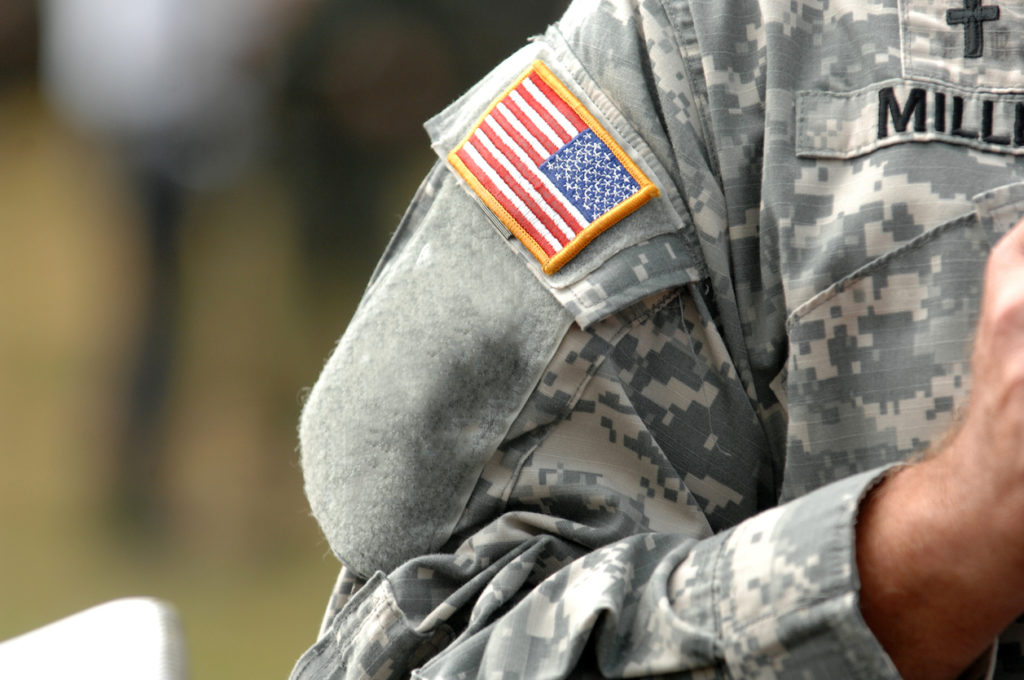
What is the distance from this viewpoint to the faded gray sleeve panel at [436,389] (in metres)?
0.62

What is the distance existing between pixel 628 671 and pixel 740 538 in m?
0.09

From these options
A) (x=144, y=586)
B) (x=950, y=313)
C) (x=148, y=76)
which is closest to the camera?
(x=950, y=313)

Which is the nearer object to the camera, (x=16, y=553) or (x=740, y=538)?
(x=740, y=538)

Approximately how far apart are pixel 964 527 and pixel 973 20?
1.04ft

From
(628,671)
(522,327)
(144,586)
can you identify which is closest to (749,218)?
→ (522,327)

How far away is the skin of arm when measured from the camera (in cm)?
45

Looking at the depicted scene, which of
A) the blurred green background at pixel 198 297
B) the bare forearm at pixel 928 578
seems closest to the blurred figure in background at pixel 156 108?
the blurred green background at pixel 198 297

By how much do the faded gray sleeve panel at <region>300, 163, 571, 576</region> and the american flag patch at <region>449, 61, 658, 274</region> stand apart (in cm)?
2

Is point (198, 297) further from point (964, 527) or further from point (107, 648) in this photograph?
point (964, 527)

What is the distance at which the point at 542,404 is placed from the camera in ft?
2.00

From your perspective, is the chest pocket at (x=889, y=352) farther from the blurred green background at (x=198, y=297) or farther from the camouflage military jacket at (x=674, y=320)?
the blurred green background at (x=198, y=297)

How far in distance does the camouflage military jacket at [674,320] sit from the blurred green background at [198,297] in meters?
1.61

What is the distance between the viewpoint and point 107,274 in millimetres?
2434

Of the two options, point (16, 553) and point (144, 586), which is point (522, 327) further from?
point (16, 553)
